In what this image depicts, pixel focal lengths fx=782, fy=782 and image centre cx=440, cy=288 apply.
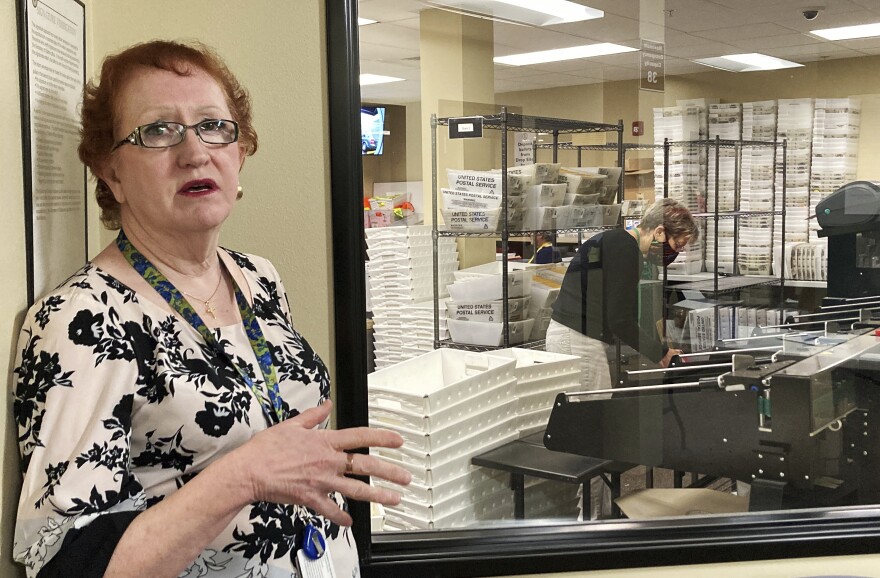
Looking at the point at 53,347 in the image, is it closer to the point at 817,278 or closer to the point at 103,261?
the point at 103,261

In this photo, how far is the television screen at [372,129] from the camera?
6.06 ft

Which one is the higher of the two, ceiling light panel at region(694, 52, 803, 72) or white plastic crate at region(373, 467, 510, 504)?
ceiling light panel at region(694, 52, 803, 72)

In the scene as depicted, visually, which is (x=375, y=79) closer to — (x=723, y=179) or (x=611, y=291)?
(x=611, y=291)

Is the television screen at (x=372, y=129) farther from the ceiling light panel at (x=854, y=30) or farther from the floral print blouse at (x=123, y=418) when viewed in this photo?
the ceiling light panel at (x=854, y=30)

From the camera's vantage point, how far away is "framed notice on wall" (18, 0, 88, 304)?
3.82 ft

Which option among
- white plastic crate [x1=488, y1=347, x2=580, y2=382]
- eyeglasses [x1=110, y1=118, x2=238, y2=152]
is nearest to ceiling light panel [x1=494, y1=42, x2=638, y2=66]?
white plastic crate [x1=488, y1=347, x2=580, y2=382]

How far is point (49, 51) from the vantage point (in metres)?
1.27

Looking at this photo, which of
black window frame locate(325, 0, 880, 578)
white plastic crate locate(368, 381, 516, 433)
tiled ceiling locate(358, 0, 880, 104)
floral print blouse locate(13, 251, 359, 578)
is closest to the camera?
floral print blouse locate(13, 251, 359, 578)

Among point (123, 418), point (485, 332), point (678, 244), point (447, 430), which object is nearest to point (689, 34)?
point (678, 244)

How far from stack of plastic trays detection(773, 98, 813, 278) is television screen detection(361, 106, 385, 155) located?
1.16 metres

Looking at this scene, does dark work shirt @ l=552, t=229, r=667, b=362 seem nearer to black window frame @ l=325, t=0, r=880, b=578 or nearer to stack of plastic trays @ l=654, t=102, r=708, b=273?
stack of plastic trays @ l=654, t=102, r=708, b=273

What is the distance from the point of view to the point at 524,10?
2.14 metres

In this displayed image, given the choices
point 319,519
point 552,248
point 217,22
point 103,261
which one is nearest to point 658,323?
point 552,248

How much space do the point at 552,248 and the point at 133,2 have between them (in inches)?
49.4
